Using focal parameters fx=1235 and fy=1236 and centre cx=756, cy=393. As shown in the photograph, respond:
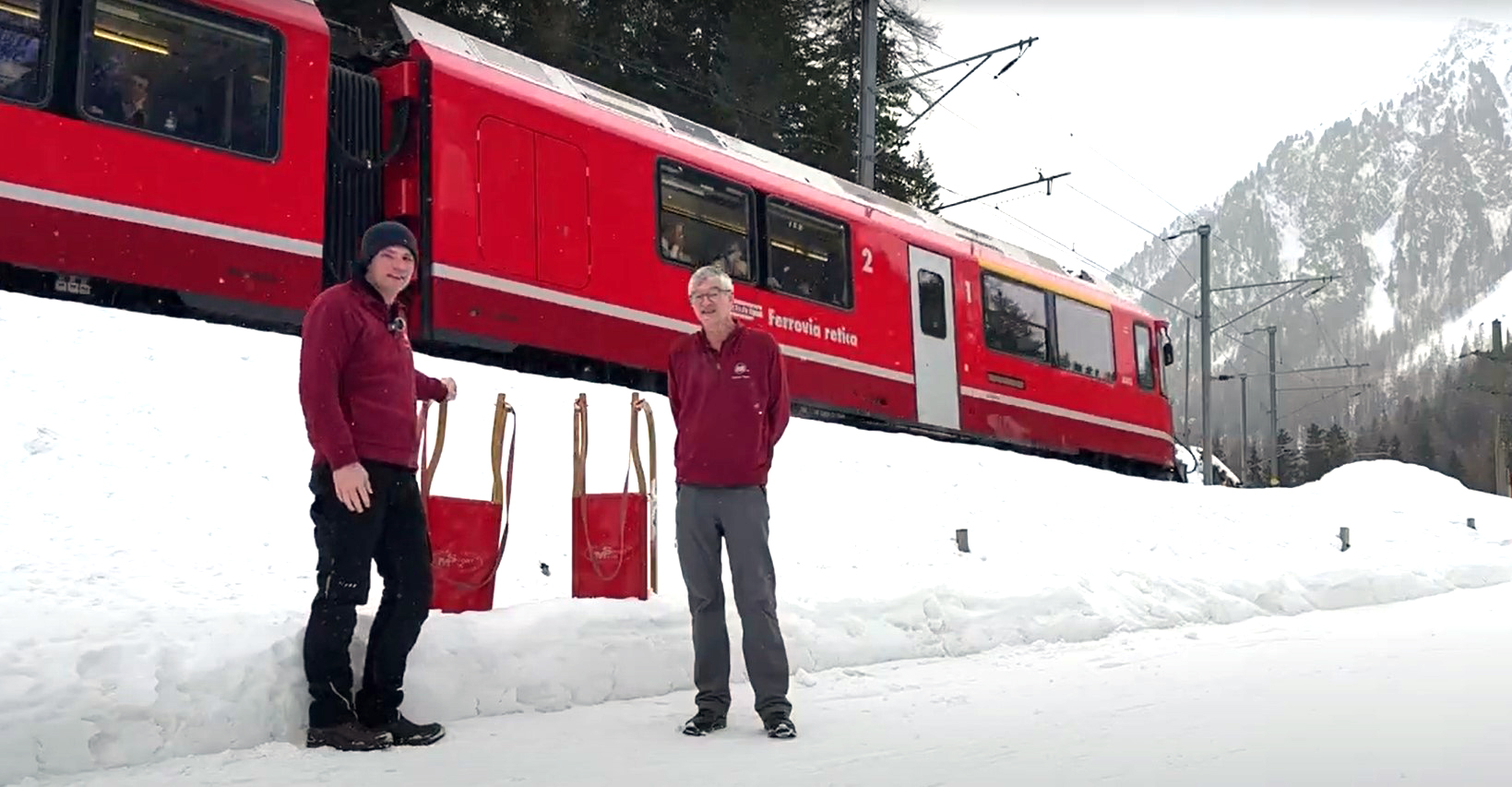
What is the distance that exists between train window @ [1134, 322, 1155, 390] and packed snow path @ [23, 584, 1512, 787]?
1253cm

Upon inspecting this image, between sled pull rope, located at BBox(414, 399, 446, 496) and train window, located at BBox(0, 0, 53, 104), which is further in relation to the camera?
train window, located at BBox(0, 0, 53, 104)

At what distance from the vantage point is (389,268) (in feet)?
13.6

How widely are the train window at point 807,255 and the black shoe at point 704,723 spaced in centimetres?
811

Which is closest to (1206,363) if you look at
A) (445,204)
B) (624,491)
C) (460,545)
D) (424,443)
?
(445,204)

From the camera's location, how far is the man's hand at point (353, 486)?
3.83 meters

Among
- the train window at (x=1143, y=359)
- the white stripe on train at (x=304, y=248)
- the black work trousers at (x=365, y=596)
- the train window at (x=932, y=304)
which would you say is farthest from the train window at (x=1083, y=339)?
the black work trousers at (x=365, y=596)

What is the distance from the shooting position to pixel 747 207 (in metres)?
12.1

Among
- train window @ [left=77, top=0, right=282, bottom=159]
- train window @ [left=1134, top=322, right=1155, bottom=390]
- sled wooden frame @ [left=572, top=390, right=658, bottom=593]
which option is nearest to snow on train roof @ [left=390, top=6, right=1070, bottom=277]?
train window @ [left=77, top=0, right=282, bottom=159]

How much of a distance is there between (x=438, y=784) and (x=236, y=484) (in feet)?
13.0

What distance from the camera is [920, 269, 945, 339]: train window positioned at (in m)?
14.1

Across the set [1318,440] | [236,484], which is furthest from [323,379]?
[1318,440]

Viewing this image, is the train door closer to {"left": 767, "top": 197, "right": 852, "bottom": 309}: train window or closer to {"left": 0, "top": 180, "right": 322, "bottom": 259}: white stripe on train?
{"left": 767, "top": 197, "right": 852, "bottom": 309}: train window

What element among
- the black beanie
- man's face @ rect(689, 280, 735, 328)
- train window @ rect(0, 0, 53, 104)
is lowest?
man's face @ rect(689, 280, 735, 328)

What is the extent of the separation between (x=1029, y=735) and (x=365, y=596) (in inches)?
87.5
